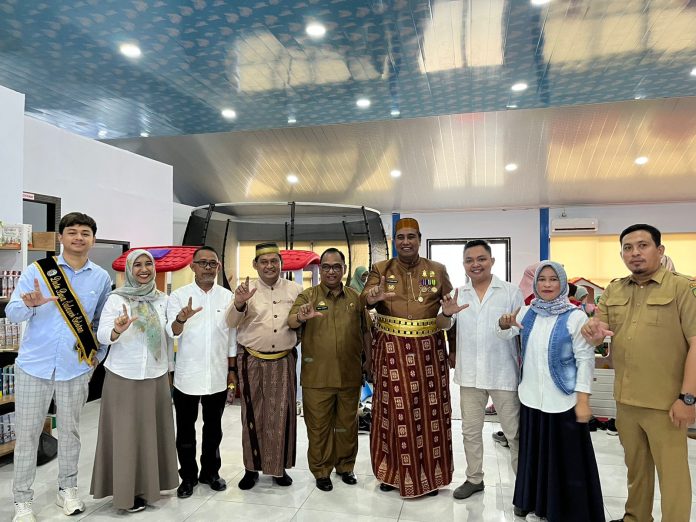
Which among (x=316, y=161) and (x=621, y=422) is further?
(x=316, y=161)

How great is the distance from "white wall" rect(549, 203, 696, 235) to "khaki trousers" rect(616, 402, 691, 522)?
8.89 m

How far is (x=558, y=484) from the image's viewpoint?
2391mm

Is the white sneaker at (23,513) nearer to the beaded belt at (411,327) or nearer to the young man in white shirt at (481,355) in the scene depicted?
the beaded belt at (411,327)

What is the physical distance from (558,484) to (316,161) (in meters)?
6.93

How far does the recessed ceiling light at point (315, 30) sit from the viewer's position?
10.1 ft

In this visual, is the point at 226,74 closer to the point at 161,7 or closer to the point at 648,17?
the point at 161,7

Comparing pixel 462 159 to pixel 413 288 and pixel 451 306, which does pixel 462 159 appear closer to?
pixel 413 288

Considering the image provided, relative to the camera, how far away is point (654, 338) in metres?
2.22

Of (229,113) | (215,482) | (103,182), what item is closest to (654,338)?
(215,482)

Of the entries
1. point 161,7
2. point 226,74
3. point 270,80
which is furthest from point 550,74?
point 161,7

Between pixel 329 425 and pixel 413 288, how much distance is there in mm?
987

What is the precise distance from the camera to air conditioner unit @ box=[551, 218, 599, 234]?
400 inches

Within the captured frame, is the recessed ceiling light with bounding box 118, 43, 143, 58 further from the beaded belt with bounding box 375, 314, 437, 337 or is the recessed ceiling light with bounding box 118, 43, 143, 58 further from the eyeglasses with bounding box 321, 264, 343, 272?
the beaded belt with bounding box 375, 314, 437, 337

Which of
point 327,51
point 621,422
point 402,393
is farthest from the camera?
point 327,51
